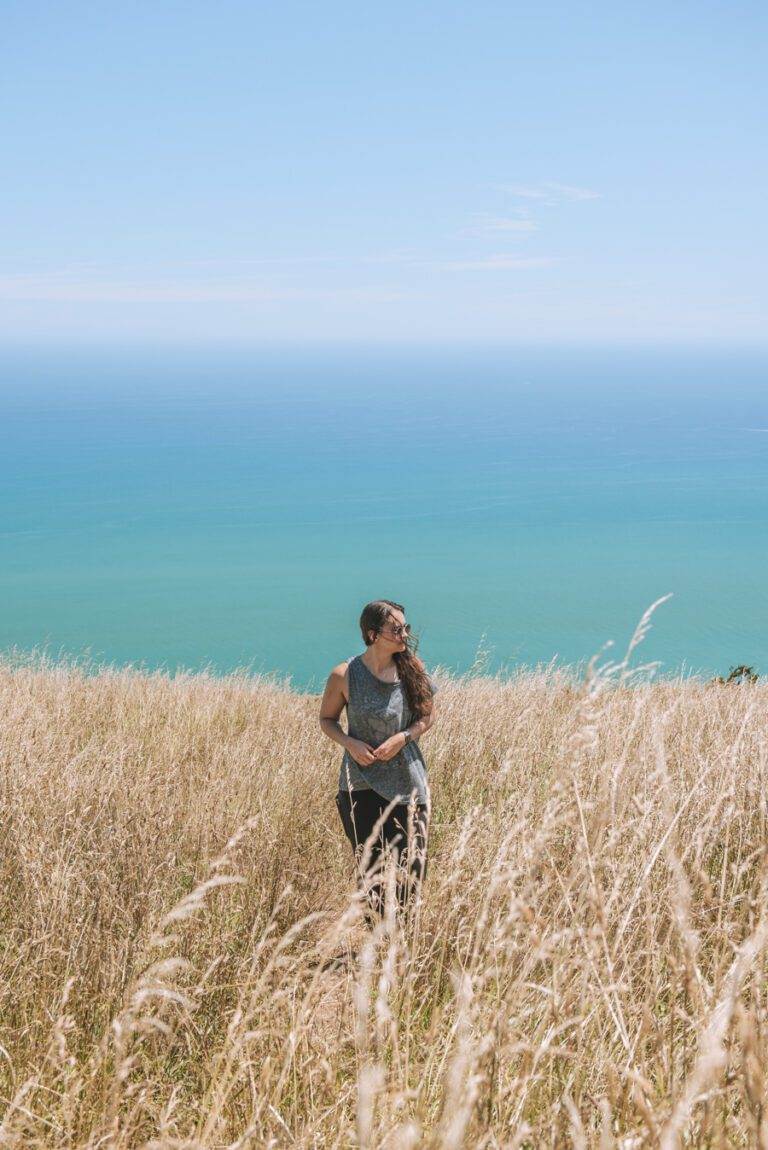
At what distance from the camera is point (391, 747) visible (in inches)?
162

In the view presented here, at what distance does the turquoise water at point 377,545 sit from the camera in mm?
59094

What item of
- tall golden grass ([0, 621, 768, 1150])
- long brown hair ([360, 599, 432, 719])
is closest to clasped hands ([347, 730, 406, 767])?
long brown hair ([360, 599, 432, 719])

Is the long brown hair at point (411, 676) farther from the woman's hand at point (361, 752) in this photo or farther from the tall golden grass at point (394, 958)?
the tall golden grass at point (394, 958)

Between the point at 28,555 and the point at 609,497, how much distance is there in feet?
221

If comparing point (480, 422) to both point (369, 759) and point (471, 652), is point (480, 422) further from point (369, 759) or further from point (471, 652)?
point (369, 759)

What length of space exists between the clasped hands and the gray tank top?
81 mm

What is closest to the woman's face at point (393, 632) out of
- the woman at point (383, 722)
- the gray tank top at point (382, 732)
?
the woman at point (383, 722)

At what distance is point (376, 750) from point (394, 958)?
230cm

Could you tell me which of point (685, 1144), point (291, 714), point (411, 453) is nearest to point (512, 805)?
point (685, 1144)

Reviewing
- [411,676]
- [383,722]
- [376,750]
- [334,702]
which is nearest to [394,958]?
[376,750]

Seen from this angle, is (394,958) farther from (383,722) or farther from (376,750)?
(383,722)

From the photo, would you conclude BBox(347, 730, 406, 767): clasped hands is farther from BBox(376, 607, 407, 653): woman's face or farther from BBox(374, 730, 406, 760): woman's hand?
BBox(376, 607, 407, 653): woman's face

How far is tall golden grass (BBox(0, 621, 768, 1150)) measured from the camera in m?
1.67

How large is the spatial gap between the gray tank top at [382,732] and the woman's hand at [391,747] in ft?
0.26
